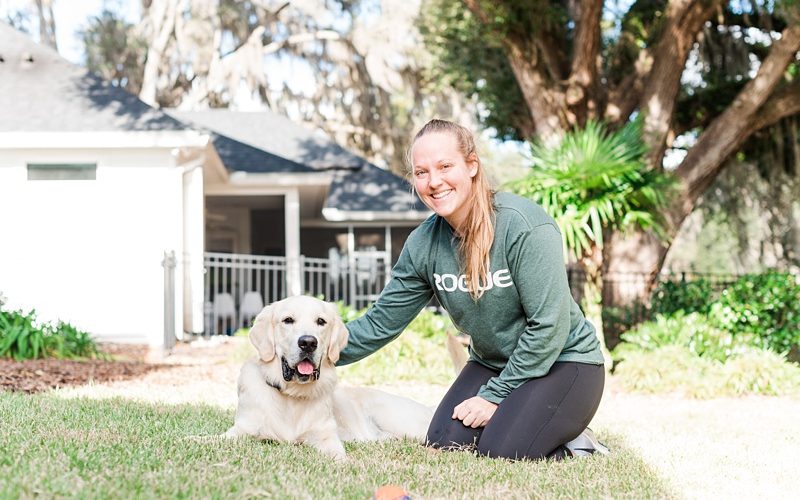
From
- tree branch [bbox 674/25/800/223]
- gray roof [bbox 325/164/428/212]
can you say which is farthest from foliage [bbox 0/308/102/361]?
gray roof [bbox 325/164/428/212]

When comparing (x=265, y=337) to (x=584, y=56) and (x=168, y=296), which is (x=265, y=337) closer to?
(x=168, y=296)

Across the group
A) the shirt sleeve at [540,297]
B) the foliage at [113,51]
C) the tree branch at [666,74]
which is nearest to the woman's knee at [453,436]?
the shirt sleeve at [540,297]

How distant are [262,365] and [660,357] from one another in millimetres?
5275

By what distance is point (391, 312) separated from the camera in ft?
14.1

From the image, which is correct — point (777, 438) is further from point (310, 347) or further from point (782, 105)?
point (782, 105)

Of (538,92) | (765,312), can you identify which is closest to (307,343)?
(765,312)

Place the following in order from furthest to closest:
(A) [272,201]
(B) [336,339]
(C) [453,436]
Result: (A) [272,201] < (C) [453,436] < (B) [336,339]

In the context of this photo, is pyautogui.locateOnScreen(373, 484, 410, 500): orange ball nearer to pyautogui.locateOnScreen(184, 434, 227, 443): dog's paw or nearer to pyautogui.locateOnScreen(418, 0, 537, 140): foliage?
pyautogui.locateOnScreen(184, 434, 227, 443): dog's paw

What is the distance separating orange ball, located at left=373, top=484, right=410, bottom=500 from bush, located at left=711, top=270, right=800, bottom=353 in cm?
718

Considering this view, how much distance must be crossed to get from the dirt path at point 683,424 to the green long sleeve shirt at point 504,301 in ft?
2.57

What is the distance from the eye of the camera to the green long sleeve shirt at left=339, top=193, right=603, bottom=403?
3.84m

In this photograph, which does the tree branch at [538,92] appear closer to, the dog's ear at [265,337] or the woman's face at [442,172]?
the woman's face at [442,172]

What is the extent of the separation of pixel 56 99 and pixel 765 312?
387 inches

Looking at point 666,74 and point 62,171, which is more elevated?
point 666,74
